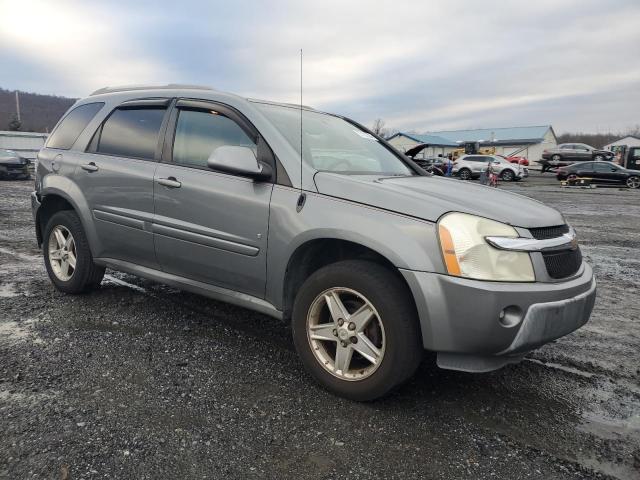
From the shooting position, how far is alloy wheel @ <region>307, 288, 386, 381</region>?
9.13ft

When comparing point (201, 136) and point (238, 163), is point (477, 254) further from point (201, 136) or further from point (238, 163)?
point (201, 136)

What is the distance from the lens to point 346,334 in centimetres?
284

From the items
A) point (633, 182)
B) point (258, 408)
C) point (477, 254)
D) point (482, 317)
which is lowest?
point (258, 408)

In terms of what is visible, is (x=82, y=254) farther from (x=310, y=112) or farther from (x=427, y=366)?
(x=427, y=366)

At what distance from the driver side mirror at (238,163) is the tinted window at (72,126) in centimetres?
203

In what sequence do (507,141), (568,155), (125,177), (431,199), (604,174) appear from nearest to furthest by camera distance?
(431,199)
(125,177)
(604,174)
(568,155)
(507,141)

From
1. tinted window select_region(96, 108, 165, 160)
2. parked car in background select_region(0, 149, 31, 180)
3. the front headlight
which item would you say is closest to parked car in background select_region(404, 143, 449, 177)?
the front headlight

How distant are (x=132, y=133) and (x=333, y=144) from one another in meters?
1.69

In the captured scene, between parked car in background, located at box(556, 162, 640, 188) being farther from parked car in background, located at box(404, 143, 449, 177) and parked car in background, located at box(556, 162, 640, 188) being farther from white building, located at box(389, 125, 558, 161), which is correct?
white building, located at box(389, 125, 558, 161)

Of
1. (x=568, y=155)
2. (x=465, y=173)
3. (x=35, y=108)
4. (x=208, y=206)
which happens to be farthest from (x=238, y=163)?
(x=35, y=108)

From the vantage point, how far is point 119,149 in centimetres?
418

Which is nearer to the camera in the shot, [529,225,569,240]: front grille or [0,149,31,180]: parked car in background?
[529,225,569,240]: front grille

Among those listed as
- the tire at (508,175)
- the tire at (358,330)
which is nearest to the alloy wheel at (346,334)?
the tire at (358,330)

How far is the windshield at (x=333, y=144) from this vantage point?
3387mm
